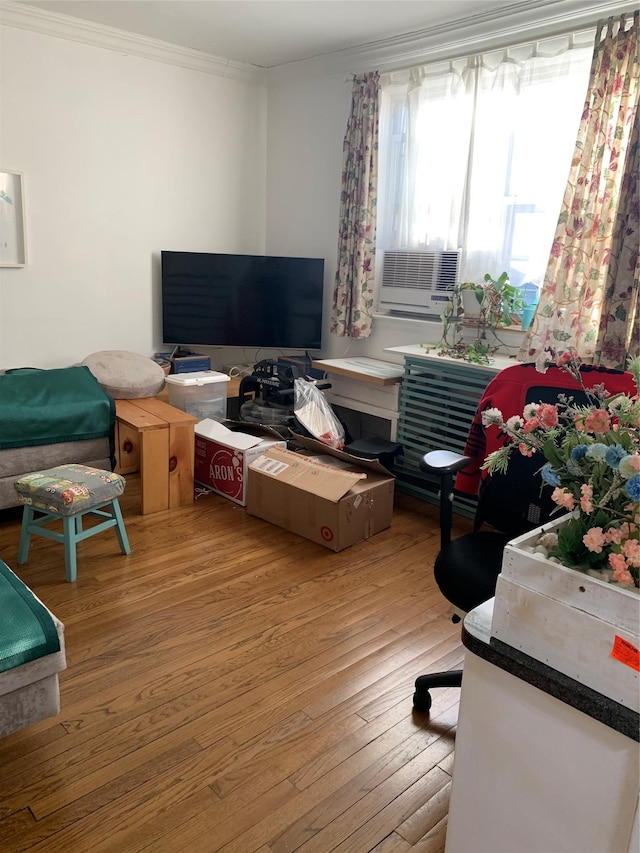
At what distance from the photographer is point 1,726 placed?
5.41 ft

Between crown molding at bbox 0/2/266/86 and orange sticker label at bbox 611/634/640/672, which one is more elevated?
crown molding at bbox 0/2/266/86

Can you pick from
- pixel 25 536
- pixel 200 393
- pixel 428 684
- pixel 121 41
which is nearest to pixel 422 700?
pixel 428 684

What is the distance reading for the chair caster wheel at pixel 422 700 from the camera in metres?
1.99

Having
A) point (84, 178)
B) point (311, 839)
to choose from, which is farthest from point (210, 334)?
point (311, 839)

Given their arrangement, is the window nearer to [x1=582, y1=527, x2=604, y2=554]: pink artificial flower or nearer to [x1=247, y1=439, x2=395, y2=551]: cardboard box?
[x1=247, y1=439, x2=395, y2=551]: cardboard box

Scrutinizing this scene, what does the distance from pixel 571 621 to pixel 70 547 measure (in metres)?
2.08

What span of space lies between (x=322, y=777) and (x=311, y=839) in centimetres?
19

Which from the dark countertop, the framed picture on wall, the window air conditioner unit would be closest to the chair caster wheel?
the dark countertop

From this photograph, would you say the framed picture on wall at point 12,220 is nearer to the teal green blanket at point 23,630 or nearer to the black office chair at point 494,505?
the teal green blanket at point 23,630

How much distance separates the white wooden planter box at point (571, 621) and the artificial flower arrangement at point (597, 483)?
0.04 meters

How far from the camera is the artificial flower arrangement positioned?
1.04 m

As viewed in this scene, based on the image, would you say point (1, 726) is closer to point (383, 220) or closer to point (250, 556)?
point (250, 556)

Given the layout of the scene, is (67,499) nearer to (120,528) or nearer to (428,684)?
(120,528)

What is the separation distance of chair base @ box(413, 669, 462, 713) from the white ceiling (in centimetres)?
305
